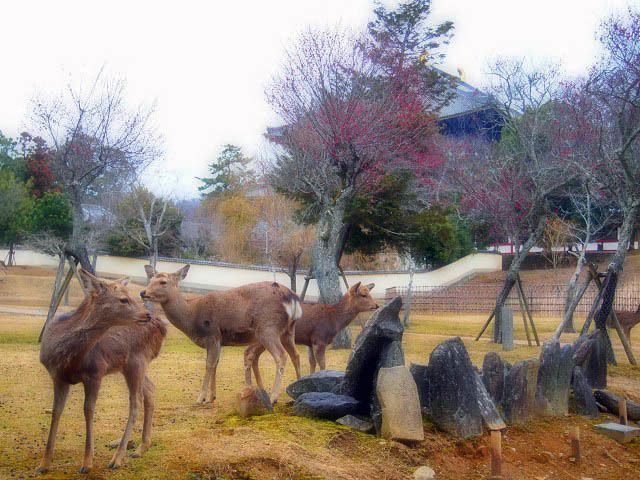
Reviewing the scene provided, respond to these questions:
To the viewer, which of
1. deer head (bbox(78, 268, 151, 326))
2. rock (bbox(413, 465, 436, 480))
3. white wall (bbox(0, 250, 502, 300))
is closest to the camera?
deer head (bbox(78, 268, 151, 326))

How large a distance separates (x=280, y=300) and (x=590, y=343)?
449cm

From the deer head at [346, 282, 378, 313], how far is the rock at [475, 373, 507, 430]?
3683 millimetres

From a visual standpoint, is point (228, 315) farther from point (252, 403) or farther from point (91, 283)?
point (91, 283)

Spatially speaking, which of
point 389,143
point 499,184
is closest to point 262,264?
point 499,184

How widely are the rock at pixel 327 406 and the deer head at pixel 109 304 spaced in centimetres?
234

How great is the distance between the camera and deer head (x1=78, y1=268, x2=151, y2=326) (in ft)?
17.8

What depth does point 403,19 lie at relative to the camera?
24.8 meters

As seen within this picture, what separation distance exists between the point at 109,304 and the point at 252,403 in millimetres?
2314

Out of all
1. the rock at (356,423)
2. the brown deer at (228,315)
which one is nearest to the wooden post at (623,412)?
the rock at (356,423)

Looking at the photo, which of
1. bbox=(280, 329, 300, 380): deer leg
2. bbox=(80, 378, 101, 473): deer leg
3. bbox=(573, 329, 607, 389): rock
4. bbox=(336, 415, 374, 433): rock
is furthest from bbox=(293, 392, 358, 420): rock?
bbox=(573, 329, 607, 389): rock

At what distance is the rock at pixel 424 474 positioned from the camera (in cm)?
605

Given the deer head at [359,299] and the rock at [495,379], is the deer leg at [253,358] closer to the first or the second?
the deer head at [359,299]

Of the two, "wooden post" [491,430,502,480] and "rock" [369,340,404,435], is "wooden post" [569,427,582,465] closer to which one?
"wooden post" [491,430,502,480]

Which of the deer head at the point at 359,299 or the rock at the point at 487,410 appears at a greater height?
the deer head at the point at 359,299
